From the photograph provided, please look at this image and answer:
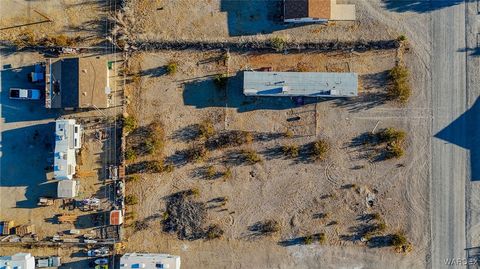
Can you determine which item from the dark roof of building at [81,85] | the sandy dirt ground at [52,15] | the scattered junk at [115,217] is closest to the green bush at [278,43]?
the dark roof of building at [81,85]

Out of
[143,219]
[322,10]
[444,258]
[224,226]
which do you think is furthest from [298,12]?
[444,258]

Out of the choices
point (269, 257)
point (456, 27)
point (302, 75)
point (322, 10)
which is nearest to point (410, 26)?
point (456, 27)

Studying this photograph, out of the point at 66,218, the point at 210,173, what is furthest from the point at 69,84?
the point at 210,173

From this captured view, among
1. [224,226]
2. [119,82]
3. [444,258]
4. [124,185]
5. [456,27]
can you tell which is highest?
[456,27]

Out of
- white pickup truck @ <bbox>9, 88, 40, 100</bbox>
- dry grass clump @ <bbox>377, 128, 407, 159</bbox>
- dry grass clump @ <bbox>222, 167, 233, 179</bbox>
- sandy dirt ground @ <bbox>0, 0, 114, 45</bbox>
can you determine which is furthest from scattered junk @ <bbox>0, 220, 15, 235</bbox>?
dry grass clump @ <bbox>377, 128, 407, 159</bbox>

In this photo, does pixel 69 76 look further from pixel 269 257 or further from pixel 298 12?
pixel 269 257

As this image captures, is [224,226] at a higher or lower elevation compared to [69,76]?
lower

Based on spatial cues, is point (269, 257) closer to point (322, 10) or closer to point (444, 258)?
point (444, 258)
